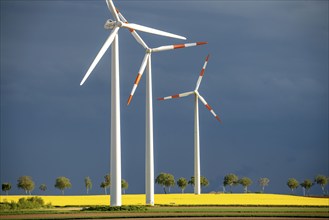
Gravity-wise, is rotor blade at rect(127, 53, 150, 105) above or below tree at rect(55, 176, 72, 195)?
above

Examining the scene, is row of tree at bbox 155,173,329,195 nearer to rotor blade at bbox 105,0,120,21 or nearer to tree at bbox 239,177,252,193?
tree at bbox 239,177,252,193

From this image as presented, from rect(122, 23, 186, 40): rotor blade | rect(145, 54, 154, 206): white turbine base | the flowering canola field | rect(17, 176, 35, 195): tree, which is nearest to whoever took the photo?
rect(122, 23, 186, 40): rotor blade

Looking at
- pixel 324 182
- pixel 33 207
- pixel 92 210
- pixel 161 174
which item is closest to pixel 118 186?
pixel 92 210

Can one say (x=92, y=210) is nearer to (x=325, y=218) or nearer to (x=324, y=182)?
(x=325, y=218)

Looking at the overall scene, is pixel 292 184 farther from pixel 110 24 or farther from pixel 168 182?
pixel 110 24

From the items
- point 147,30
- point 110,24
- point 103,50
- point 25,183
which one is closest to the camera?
point 103,50

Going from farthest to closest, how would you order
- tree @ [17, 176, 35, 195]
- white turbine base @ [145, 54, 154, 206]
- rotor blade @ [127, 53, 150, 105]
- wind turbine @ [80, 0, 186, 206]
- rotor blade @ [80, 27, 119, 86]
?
tree @ [17, 176, 35, 195], white turbine base @ [145, 54, 154, 206], rotor blade @ [127, 53, 150, 105], wind turbine @ [80, 0, 186, 206], rotor blade @ [80, 27, 119, 86]

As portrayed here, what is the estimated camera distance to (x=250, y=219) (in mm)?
62469

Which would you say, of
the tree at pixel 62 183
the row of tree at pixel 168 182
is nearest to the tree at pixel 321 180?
the row of tree at pixel 168 182

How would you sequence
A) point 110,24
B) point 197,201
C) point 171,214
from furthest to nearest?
point 197,201 → point 110,24 → point 171,214

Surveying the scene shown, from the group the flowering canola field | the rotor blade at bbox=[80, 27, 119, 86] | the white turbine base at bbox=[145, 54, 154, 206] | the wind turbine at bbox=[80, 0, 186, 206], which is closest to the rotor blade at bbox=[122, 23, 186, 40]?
the rotor blade at bbox=[80, 27, 119, 86]

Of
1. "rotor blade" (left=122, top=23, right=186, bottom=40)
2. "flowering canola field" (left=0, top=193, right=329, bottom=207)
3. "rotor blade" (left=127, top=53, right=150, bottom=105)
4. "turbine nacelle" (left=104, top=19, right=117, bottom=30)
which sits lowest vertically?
"flowering canola field" (left=0, top=193, right=329, bottom=207)

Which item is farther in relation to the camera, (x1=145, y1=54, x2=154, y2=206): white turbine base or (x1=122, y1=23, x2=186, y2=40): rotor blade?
(x1=145, y1=54, x2=154, y2=206): white turbine base

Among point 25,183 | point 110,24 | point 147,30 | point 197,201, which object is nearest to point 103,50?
point 110,24
